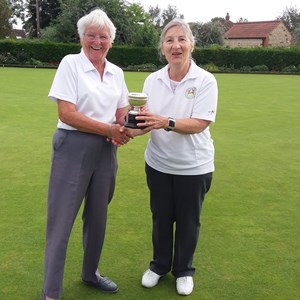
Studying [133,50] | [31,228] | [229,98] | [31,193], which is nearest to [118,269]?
[31,228]

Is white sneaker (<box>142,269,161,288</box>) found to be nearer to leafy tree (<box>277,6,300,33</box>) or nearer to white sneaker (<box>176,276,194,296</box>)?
white sneaker (<box>176,276,194,296</box>)

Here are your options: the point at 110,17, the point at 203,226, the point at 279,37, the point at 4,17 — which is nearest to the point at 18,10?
the point at 4,17

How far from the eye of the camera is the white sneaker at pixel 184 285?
297 centimetres

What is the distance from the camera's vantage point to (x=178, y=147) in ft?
8.99

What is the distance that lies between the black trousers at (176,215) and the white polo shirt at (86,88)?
0.63m

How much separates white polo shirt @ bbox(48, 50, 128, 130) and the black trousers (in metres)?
0.63

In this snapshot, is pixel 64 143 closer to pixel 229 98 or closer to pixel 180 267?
pixel 180 267

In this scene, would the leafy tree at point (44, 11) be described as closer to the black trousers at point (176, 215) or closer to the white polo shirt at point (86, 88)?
the black trousers at point (176, 215)

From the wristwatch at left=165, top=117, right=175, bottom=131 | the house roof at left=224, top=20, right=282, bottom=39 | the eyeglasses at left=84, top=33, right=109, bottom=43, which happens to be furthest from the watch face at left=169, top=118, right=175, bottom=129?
the house roof at left=224, top=20, right=282, bottom=39

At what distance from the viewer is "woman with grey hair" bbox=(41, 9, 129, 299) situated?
2.41 m

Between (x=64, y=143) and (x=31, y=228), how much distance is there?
5.71ft

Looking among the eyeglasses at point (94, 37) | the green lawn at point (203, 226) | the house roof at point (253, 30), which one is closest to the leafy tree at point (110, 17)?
the green lawn at point (203, 226)

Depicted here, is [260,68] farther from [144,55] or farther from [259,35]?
A: [259,35]

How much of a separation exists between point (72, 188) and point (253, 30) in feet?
205
